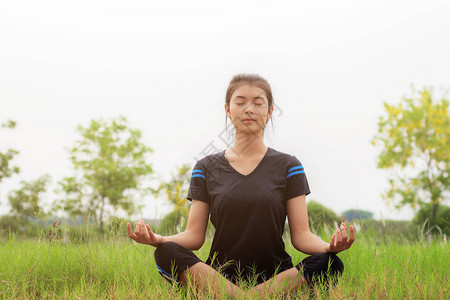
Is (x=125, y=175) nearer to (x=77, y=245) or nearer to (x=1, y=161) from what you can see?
(x=1, y=161)

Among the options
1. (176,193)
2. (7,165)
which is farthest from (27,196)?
(176,193)

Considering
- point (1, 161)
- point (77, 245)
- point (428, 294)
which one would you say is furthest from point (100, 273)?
point (1, 161)

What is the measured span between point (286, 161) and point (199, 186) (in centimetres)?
83

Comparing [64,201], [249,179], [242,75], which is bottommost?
[64,201]

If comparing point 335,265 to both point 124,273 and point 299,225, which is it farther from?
point 124,273

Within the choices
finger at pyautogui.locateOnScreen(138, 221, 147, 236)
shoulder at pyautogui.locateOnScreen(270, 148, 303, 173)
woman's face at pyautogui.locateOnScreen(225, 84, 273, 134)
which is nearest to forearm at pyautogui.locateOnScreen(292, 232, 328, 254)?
shoulder at pyautogui.locateOnScreen(270, 148, 303, 173)

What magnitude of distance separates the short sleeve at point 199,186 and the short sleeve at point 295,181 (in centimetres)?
75

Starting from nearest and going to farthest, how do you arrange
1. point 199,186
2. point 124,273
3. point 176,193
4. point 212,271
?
point 212,271, point 199,186, point 124,273, point 176,193

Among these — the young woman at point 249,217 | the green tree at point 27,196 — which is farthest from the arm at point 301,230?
the green tree at point 27,196

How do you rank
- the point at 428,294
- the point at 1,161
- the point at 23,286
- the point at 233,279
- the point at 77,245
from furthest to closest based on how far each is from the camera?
the point at 1,161 < the point at 77,245 < the point at 23,286 < the point at 233,279 < the point at 428,294

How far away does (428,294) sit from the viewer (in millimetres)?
3283

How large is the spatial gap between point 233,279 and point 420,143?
1864cm

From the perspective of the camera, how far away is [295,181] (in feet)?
12.4

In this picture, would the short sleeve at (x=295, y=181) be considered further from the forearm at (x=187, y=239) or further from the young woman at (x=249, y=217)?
the forearm at (x=187, y=239)
